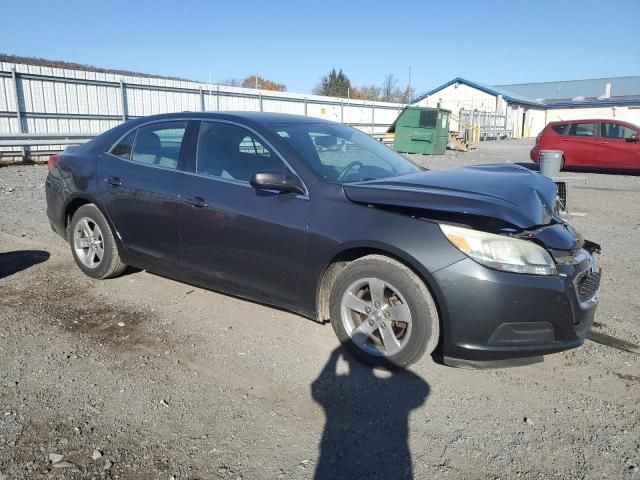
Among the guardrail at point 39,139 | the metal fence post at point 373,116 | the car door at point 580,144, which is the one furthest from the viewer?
the metal fence post at point 373,116

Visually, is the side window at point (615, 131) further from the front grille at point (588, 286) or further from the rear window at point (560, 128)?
the front grille at point (588, 286)

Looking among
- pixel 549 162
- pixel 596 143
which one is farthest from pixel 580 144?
pixel 549 162

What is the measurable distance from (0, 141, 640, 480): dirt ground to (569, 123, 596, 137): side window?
14.2 metres

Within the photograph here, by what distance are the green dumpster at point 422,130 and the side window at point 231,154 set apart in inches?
840

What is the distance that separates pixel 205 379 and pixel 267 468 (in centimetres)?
96

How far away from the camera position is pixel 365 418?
286 cm

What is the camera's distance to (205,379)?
3.26m

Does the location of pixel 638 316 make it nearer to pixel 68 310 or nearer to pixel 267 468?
pixel 267 468

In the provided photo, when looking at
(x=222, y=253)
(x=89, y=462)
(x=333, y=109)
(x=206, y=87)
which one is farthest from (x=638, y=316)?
(x=333, y=109)

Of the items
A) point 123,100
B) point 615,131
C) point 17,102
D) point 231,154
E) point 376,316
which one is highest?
point 123,100

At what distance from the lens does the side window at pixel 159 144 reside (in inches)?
172

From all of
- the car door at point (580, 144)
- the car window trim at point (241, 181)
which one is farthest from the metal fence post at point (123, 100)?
the car window trim at point (241, 181)

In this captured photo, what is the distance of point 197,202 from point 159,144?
0.88 m

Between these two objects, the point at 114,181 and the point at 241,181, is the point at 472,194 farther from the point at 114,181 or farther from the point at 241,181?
the point at 114,181
